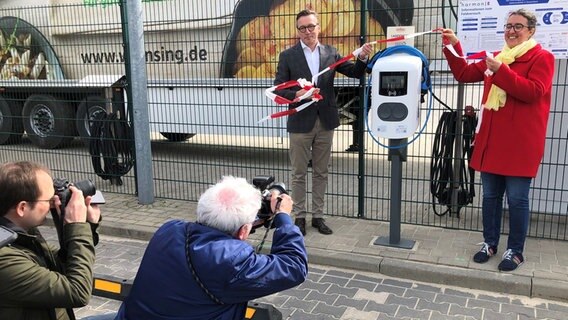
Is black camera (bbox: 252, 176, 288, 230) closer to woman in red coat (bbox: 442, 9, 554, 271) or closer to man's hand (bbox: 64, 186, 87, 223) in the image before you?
man's hand (bbox: 64, 186, 87, 223)

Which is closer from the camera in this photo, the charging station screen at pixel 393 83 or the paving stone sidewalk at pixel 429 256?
the paving stone sidewalk at pixel 429 256

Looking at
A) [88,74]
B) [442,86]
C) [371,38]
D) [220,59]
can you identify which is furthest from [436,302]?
[88,74]

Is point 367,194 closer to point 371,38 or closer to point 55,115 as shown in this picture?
point 371,38

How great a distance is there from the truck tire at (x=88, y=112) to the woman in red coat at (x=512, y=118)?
4.73 metres

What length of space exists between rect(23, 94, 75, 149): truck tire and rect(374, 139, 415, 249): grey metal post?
5955mm

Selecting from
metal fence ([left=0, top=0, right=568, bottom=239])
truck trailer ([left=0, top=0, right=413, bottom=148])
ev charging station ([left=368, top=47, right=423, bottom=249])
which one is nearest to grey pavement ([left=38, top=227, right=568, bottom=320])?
ev charging station ([left=368, top=47, right=423, bottom=249])

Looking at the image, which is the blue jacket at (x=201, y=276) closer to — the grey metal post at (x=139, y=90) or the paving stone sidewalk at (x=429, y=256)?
the paving stone sidewalk at (x=429, y=256)

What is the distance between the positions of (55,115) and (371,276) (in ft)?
23.8

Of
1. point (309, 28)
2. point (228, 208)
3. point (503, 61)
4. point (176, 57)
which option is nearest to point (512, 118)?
point (503, 61)

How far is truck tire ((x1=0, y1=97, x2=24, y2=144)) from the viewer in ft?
27.4

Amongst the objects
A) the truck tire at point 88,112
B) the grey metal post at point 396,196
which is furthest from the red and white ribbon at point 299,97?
the truck tire at point 88,112

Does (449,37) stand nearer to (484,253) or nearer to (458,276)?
(484,253)

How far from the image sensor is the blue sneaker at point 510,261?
3926mm

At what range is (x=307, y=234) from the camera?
4.88 metres
